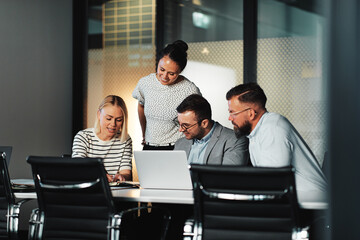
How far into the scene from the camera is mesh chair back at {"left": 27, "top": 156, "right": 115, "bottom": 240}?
2670mm

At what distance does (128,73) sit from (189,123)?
2865 mm

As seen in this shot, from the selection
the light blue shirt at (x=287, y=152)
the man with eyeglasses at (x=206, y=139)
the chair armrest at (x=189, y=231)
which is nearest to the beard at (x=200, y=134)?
the man with eyeglasses at (x=206, y=139)

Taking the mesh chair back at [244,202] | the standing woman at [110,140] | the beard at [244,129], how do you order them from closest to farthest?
the mesh chair back at [244,202], the beard at [244,129], the standing woman at [110,140]

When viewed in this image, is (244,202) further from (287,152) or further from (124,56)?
(124,56)

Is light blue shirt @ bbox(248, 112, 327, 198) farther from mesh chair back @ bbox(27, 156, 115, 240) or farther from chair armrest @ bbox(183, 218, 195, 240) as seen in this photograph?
mesh chair back @ bbox(27, 156, 115, 240)

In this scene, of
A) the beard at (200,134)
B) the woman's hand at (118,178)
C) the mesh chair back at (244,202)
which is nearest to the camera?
the mesh chair back at (244,202)

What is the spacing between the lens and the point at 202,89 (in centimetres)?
584

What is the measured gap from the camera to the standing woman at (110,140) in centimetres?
402

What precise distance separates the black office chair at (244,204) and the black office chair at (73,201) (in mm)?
478

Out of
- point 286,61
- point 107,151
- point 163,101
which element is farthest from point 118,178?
point 286,61

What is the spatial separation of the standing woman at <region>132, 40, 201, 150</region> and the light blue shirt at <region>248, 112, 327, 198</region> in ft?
4.59

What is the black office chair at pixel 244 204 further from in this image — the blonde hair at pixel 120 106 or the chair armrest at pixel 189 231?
the blonde hair at pixel 120 106

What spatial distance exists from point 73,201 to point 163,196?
480mm

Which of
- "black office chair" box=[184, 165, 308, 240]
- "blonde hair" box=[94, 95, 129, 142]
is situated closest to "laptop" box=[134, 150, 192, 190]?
"black office chair" box=[184, 165, 308, 240]
